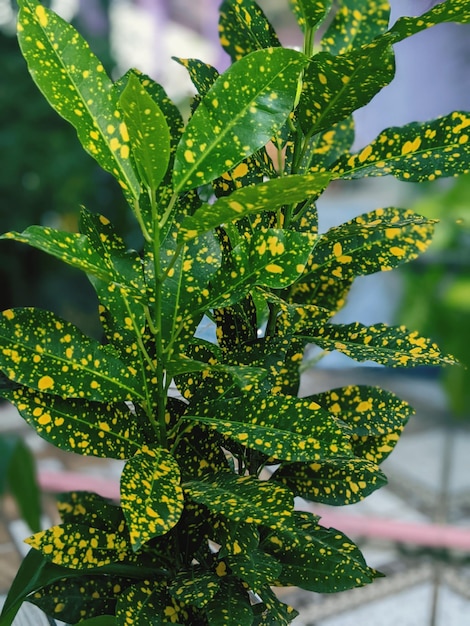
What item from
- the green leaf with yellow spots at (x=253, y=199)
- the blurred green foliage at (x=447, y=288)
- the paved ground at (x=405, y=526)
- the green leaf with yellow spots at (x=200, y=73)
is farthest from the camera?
the blurred green foliage at (x=447, y=288)

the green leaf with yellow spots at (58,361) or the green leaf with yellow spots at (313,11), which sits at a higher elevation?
the green leaf with yellow spots at (313,11)

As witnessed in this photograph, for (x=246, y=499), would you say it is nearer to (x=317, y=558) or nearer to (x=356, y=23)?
(x=317, y=558)

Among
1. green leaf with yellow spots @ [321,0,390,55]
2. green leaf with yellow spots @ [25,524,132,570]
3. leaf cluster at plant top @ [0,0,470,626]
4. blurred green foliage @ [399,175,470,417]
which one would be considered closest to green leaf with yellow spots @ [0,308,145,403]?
leaf cluster at plant top @ [0,0,470,626]

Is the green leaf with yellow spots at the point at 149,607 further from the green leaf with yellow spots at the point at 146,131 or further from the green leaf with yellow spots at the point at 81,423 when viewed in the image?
the green leaf with yellow spots at the point at 146,131

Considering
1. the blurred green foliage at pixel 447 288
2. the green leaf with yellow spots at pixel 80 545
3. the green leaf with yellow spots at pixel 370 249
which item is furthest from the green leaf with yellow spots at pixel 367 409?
the blurred green foliage at pixel 447 288

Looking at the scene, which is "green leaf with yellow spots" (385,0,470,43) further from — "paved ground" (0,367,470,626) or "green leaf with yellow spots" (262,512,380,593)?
"paved ground" (0,367,470,626)

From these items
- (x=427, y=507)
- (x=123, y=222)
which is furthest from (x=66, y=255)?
(x=123, y=222)
